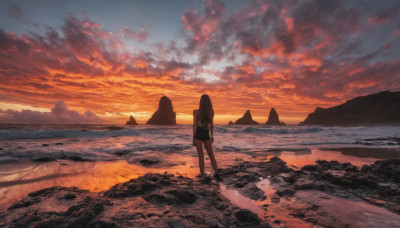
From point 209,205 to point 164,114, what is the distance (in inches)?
3295

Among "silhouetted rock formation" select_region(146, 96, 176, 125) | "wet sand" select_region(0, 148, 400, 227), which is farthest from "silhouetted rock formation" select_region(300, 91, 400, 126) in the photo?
"silhouetted rock formation" select_region(146, 96, 176, 125)

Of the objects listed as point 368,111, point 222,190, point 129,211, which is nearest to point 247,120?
point 368,111

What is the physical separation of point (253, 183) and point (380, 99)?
303 feet

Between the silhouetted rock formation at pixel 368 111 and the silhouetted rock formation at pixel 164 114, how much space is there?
228ft

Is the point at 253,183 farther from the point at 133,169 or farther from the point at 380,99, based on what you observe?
the point at 380,99

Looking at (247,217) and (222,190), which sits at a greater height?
(247,217)

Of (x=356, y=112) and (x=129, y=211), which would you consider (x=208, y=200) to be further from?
(x=356, y=112)

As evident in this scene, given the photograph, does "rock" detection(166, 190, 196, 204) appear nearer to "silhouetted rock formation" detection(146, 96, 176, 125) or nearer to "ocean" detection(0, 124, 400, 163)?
"ocean" detection(0, 124, 400, 163)

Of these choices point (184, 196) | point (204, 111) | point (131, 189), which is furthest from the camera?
point (204, 111)

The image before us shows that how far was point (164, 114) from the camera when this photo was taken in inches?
3319

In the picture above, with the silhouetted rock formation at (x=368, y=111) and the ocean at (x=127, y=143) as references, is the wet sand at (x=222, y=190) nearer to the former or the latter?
the ocean at (x=127, y=143)

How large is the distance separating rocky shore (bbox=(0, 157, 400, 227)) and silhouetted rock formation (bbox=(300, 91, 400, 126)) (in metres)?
66.4

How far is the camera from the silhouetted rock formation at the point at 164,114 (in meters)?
84.0

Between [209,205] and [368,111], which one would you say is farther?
[368,111]
